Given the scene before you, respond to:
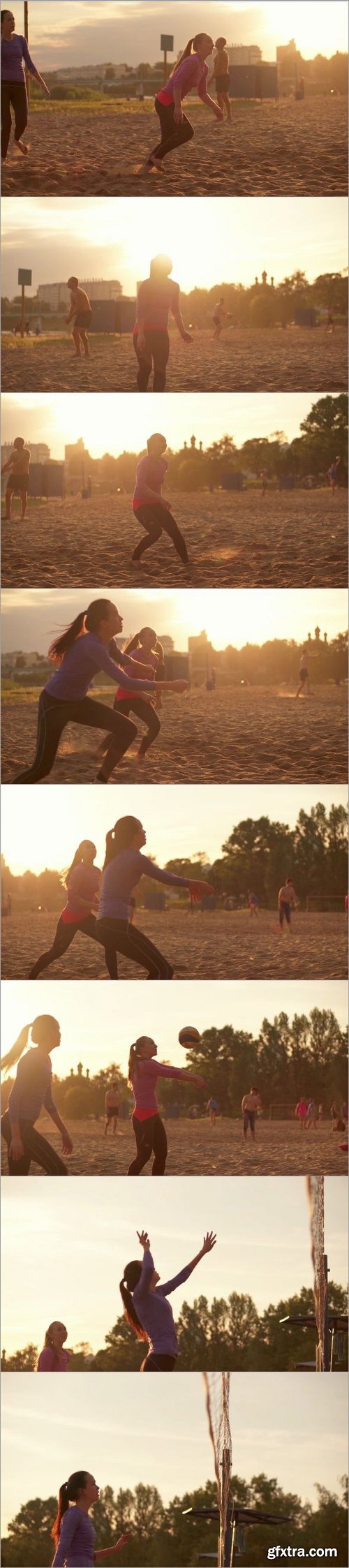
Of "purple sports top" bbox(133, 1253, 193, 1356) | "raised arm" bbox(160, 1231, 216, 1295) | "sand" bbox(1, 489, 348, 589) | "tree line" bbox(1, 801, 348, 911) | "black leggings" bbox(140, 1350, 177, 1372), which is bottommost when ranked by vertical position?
"black leggings" bbox(140, 1350, 177, 1372)

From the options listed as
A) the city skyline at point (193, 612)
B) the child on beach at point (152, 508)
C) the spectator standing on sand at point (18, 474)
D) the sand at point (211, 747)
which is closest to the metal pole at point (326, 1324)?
the sand at point (211, 747)

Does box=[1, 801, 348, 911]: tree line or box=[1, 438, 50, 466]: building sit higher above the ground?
box=[1, 438, 50, 466]: building

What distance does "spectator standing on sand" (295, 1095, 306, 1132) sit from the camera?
2147 centimetres

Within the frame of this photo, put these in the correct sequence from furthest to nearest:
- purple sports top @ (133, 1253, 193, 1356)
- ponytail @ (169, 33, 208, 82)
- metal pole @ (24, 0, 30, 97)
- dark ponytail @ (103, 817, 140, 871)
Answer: metal pole @ (24, 0, 30, 97), ponytail @ (169, 33, 208, 82), dark ponytail @ (103, 817, 140, 871), purple sports top @ (133, 1253, 193, 1356)

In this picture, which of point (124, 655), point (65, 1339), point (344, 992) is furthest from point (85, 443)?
point (65, 1339)

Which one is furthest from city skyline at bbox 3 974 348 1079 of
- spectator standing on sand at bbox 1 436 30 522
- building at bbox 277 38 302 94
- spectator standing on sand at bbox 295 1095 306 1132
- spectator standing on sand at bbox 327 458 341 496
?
building at bbox 277 38 302 94

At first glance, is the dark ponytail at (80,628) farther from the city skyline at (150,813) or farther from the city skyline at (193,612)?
the city skyline at (150,813)

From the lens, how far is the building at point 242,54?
74.4 feet

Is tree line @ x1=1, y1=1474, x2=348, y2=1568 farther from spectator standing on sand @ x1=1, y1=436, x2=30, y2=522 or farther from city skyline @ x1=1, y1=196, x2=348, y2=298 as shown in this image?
city skyline @ x1=1, y1=196, x2=348, y2=298

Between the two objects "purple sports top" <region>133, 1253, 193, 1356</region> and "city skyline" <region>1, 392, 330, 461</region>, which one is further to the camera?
"city skyline" <region>1, 392, 330, 461</region>

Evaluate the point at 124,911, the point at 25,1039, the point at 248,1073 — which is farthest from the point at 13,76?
the point at 248,1073

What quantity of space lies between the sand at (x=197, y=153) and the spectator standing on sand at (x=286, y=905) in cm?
689

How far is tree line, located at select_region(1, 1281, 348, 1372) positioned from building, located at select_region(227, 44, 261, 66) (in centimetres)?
1190

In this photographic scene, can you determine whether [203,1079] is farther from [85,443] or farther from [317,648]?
[85,443]
